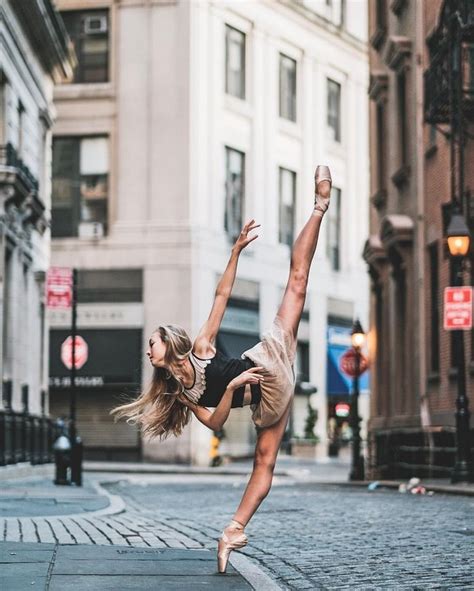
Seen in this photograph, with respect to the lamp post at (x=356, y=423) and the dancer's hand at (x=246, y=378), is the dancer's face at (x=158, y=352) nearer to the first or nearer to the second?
the dancer's hand at (x=246, y=378)

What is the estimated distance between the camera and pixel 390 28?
3189 cm

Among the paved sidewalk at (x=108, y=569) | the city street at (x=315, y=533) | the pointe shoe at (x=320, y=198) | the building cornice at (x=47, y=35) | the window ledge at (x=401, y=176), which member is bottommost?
the city street at (x=315, y=533)

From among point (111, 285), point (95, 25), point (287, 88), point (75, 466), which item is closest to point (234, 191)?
point (287, 88)

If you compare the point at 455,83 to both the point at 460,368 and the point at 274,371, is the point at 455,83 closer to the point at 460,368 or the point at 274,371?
the point at 460,368

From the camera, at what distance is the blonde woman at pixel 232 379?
332 inches

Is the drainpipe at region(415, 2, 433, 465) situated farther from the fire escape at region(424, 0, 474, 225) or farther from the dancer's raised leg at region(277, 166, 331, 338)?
the dancer's raised leg at region(277, 166, 331, 338)

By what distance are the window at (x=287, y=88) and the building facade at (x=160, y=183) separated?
1.05 metres

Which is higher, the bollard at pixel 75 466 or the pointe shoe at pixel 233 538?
the pointe shoe at pixel 233 538

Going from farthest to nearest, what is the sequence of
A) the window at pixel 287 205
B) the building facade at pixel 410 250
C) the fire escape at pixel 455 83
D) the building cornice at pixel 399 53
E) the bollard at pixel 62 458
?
1. the window at pixel 287 205
2. the building cornice at pixel 399 53
3. the building facade at pixel 410 250
4. the bollard at pixel 62 458
5. the fire escape at pixel 455 83

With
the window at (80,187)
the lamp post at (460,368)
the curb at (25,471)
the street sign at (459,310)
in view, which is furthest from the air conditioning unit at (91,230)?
the street sign at (459,310)

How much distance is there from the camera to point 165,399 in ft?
28.3

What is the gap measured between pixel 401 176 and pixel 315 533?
1790 centimetres

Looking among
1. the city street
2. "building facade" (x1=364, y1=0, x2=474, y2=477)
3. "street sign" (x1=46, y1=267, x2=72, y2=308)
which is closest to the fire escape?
"building facade" (x1=364, y1=0, x2=474, y2=477)

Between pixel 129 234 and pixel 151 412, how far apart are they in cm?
3724
